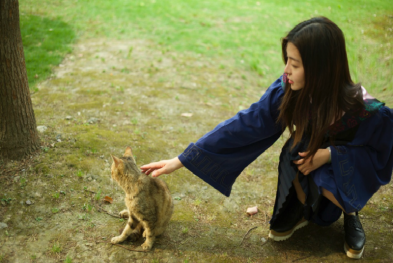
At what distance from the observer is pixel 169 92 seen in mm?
5887

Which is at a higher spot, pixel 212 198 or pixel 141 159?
pixel 141 159

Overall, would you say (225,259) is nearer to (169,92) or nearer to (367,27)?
(169,92)

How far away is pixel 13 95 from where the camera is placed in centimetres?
331

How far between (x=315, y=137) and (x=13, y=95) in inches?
112

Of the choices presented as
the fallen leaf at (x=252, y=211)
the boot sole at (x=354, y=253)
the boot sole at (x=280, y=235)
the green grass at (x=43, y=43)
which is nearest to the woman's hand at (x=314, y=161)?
the boot sole at (x=280, y=235)

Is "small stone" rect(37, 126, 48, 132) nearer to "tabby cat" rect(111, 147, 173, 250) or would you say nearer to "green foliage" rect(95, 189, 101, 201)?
"green foliage" rect(95, 189, 101, 201)

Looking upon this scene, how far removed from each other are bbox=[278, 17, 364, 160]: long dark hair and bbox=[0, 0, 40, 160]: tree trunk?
2532 mm

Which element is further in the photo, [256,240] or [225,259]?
[256,240]

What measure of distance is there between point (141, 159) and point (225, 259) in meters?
1.60

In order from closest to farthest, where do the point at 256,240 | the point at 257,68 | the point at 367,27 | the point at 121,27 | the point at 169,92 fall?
the point at 256,240
the point at 169,92
the point at 367,27
the point at 257,68
the point at 121,27

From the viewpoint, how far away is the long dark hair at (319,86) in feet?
7.49

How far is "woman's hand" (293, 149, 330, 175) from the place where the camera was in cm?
262

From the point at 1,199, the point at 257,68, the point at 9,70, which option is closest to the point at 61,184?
the point at 1,199

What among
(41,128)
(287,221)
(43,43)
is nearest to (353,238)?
(287,221)
